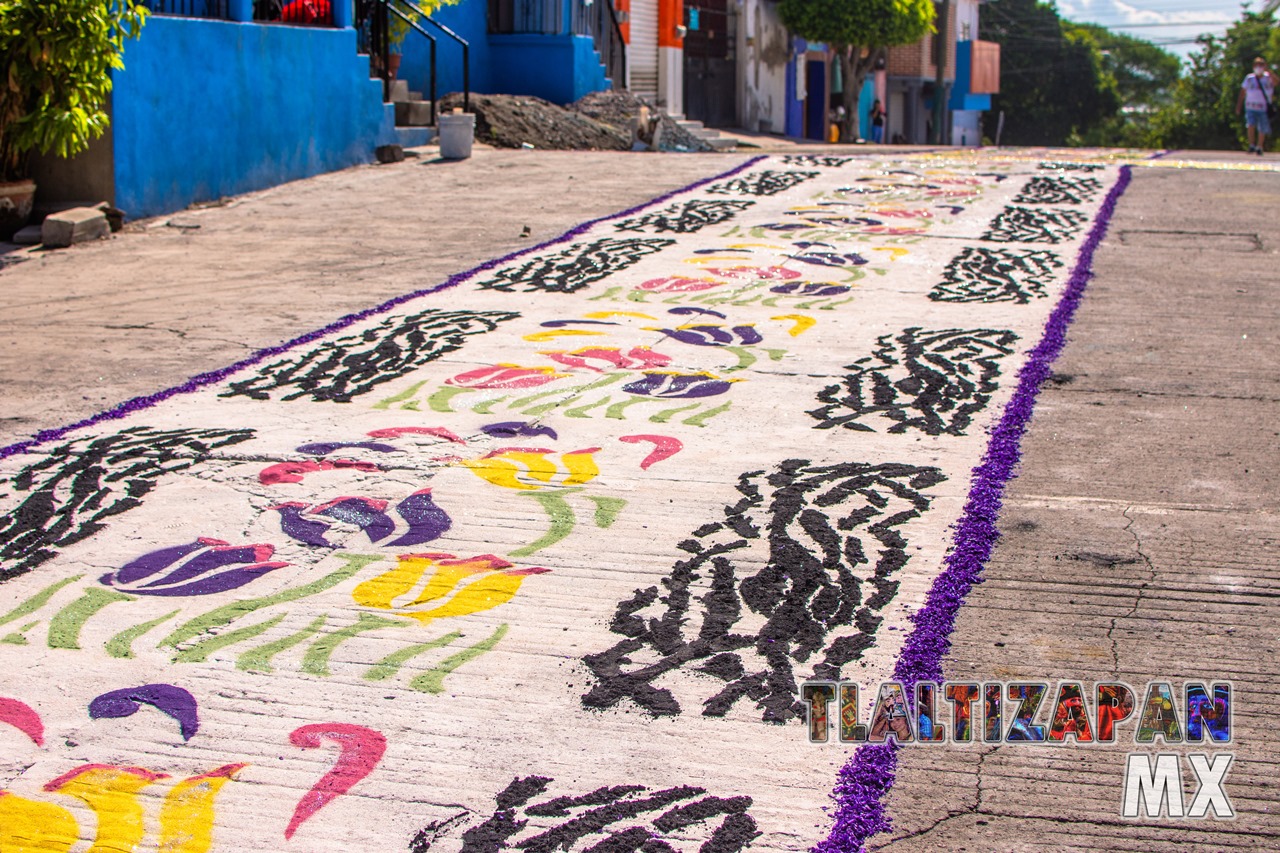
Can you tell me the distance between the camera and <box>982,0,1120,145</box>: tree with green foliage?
5406 centimetres

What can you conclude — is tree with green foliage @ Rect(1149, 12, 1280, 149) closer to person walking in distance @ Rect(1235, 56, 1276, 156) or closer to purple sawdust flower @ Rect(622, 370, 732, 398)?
person walking in distance @ Rect(1235, 56, 1276, 156)

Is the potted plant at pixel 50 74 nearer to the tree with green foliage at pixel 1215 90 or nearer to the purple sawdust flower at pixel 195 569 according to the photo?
the purple sawdust flower at pixel 195 569

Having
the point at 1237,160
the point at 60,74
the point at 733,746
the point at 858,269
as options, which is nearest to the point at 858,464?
the point at 733,746

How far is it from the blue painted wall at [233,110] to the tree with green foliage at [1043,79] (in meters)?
44.2

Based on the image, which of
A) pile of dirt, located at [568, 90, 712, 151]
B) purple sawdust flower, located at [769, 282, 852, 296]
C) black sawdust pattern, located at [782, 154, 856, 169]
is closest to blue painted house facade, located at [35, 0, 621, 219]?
pile of dirt, located at [568, 90, 712, 151]

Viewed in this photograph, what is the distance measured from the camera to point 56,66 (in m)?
9.48

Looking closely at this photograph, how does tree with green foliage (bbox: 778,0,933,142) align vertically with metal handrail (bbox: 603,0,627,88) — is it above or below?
above

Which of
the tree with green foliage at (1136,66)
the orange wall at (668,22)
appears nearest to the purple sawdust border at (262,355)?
the orange wall at (668,22)

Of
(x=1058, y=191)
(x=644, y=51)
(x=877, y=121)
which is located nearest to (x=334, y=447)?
(x=1058, y=191)

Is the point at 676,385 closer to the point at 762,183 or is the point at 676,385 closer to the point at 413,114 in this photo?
the point at 762,183

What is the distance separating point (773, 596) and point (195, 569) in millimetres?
1638

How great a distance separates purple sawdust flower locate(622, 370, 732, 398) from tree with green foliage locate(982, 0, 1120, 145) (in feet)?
167

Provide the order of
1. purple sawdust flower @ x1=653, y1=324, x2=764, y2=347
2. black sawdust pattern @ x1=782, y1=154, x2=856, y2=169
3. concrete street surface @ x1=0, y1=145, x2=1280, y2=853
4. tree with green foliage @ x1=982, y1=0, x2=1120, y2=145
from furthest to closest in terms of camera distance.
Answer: tree with green foliage @ x1=982, y1=0, x2=1120, y2=145, black sawdust pattern @ x1=782, y1=154, x2=856, y2=169, purple sawdust flower @ x1=653, y1=324, x2=764, y2=347, concrete street surface @ x1=0, y1=145, x2=1280, y2=853

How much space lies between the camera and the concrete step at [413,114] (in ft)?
53.6
